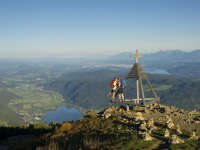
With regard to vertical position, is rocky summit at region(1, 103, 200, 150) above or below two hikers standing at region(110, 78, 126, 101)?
below

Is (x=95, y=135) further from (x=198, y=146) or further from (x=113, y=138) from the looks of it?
(x=198, y=146)

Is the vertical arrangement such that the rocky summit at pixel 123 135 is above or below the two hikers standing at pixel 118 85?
below

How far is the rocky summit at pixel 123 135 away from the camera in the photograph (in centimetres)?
1814

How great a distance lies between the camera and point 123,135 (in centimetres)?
2059

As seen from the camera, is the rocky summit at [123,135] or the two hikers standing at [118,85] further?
the two hikers standing at [118,85]

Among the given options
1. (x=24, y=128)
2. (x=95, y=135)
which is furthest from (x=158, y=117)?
(x=24, y=128)

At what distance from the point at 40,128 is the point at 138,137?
18644 mm

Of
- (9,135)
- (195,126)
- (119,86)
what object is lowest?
(9,135)

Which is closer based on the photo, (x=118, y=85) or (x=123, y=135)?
(x=123, y=135)

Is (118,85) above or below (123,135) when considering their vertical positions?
above

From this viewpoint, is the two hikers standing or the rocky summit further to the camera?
the two hikers standing

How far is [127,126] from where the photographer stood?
2384 cm

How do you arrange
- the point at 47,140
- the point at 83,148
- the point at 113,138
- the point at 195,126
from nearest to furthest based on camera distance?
the point at 83,148
the point at 113,138
the point at 47,140
the point at 195,126

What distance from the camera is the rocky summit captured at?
59.5 ft
